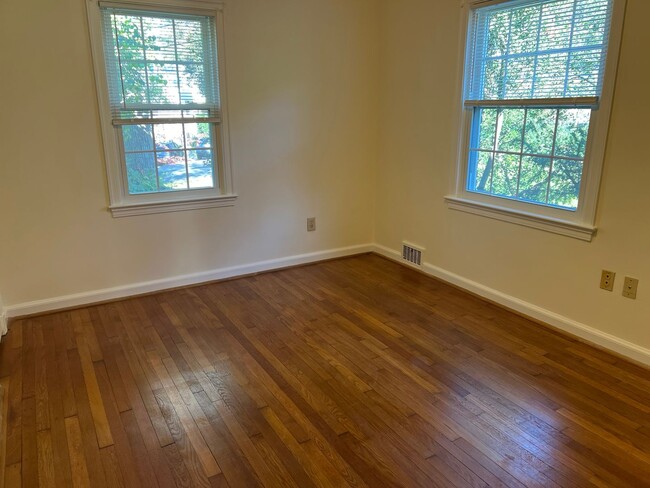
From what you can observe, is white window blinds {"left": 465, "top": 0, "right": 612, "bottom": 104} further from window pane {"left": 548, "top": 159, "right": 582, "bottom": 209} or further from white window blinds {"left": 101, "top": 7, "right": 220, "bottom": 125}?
white window blinds {"left": 101, "top": 7, "right": 220, "bottom": 125}

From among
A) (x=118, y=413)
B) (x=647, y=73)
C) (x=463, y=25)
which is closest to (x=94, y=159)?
(x=118, y=413)

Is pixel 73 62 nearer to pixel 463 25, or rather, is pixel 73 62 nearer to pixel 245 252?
pixel 245 252

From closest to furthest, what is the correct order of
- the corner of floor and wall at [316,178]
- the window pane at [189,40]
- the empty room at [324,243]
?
the empty room at [324,243], the corner of floor and wall at [316,178], the window pane at [189,40]

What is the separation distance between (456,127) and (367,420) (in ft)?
7.62

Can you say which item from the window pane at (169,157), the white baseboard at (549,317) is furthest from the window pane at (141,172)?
the white baseboard at (549,317)

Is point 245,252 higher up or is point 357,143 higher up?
point 357,143

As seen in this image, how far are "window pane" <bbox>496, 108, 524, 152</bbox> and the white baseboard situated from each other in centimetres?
104

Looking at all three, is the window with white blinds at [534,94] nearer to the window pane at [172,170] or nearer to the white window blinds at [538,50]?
the white window blinds at [538,50]

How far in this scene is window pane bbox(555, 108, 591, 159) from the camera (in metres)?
2.76

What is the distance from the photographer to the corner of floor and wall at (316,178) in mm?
2797

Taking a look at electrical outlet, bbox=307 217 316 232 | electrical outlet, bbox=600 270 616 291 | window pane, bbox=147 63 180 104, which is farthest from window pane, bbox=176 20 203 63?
electrical outlet, bbox=600 270 616 291

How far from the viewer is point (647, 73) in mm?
2439

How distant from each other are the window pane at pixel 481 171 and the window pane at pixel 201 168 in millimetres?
2019

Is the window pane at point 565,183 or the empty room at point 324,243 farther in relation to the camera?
the window pane at point 565,183
